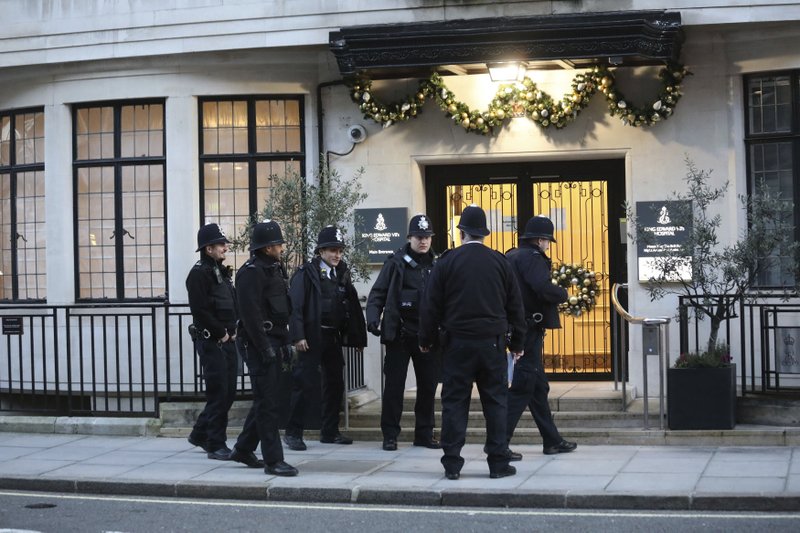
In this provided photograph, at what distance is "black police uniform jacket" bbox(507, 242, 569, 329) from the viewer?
10977mm

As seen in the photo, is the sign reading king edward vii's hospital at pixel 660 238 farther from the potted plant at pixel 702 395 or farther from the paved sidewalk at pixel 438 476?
the paved sidewalk at pixel 438 476

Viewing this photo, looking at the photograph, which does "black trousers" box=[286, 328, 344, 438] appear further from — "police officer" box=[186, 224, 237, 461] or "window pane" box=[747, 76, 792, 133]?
"window pane" box=[747, 76, 792, 133]

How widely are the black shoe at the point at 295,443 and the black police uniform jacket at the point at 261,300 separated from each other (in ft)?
5.47

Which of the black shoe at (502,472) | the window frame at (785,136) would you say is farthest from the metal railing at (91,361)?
the window frame at (785,136)

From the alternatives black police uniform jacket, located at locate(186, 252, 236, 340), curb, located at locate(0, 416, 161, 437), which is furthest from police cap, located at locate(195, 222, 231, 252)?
curb, located at locate(0, 416, 161, 437)

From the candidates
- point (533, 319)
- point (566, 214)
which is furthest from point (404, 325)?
point (566, 214)

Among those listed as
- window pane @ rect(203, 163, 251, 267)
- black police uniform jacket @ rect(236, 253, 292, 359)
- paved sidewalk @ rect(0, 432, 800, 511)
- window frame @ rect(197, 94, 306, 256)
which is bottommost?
paved sidewalk @ rect(0, 432, 800, 511)

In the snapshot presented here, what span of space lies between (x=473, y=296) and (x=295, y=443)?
117 inches

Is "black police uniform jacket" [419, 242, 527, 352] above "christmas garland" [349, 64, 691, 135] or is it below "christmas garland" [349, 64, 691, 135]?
below

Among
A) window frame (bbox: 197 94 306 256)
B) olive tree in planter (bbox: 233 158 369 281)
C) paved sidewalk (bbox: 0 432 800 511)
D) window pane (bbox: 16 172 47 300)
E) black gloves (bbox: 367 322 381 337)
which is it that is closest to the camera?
paved sidewalk (bbox: 0 432 800 511)

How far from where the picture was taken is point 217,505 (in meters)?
9.77

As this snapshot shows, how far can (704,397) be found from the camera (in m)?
11.9

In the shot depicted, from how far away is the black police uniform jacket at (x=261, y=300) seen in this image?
408 inches

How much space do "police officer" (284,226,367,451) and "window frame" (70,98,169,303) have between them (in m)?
3.33
